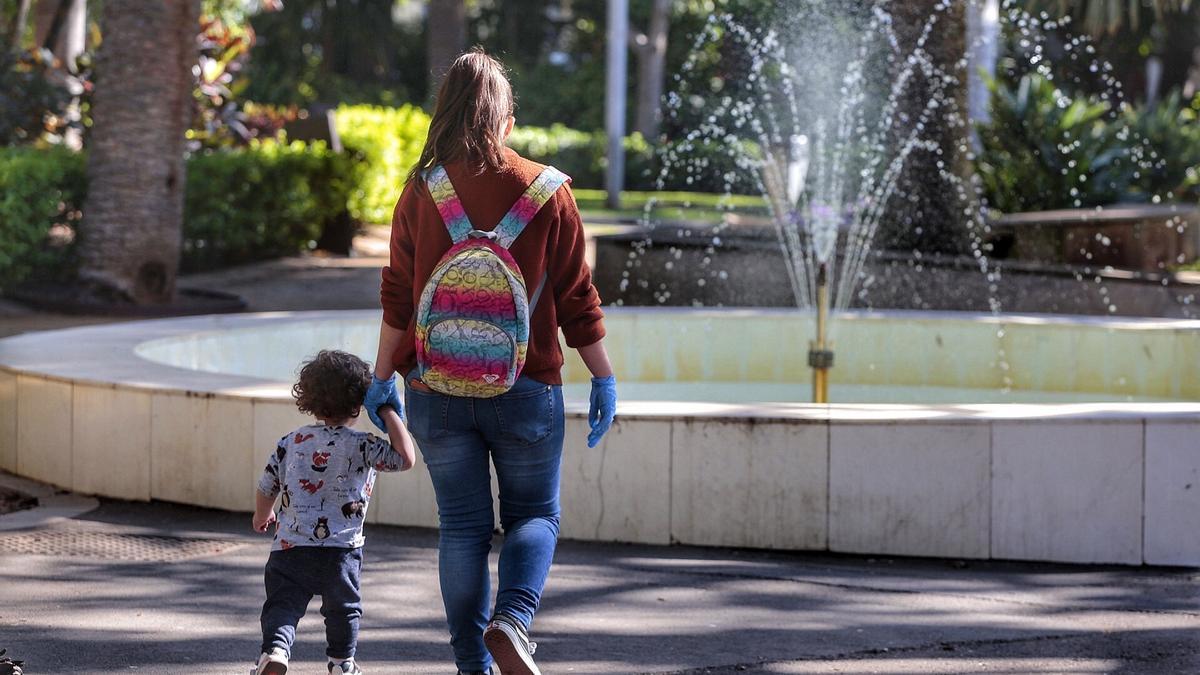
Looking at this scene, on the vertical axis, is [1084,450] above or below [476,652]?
above

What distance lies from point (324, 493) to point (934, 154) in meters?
11.0

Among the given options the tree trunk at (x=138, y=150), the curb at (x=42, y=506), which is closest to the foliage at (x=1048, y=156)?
the tree trunk at (x=138, y=150)

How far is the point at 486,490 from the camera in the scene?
3793mm

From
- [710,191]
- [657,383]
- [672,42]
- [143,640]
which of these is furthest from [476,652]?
[672,42]

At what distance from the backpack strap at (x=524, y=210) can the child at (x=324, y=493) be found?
0.47 meters

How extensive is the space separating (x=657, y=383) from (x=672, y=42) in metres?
33.7

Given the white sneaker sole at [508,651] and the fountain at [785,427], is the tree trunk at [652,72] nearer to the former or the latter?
the fountain at [785,427]

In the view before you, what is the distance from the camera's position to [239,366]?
28.8ft

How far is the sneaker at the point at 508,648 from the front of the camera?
3.60 meters

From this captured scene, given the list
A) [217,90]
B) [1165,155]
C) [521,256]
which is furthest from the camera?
[1165,155]

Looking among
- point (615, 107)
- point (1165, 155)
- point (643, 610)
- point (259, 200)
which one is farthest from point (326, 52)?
point (643, 610)

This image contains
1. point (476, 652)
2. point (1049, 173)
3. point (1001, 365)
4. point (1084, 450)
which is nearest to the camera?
point (476, 652)

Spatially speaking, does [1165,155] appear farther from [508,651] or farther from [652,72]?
[508,651]

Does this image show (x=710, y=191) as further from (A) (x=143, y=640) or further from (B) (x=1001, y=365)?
(A) (x=143, y=640)
